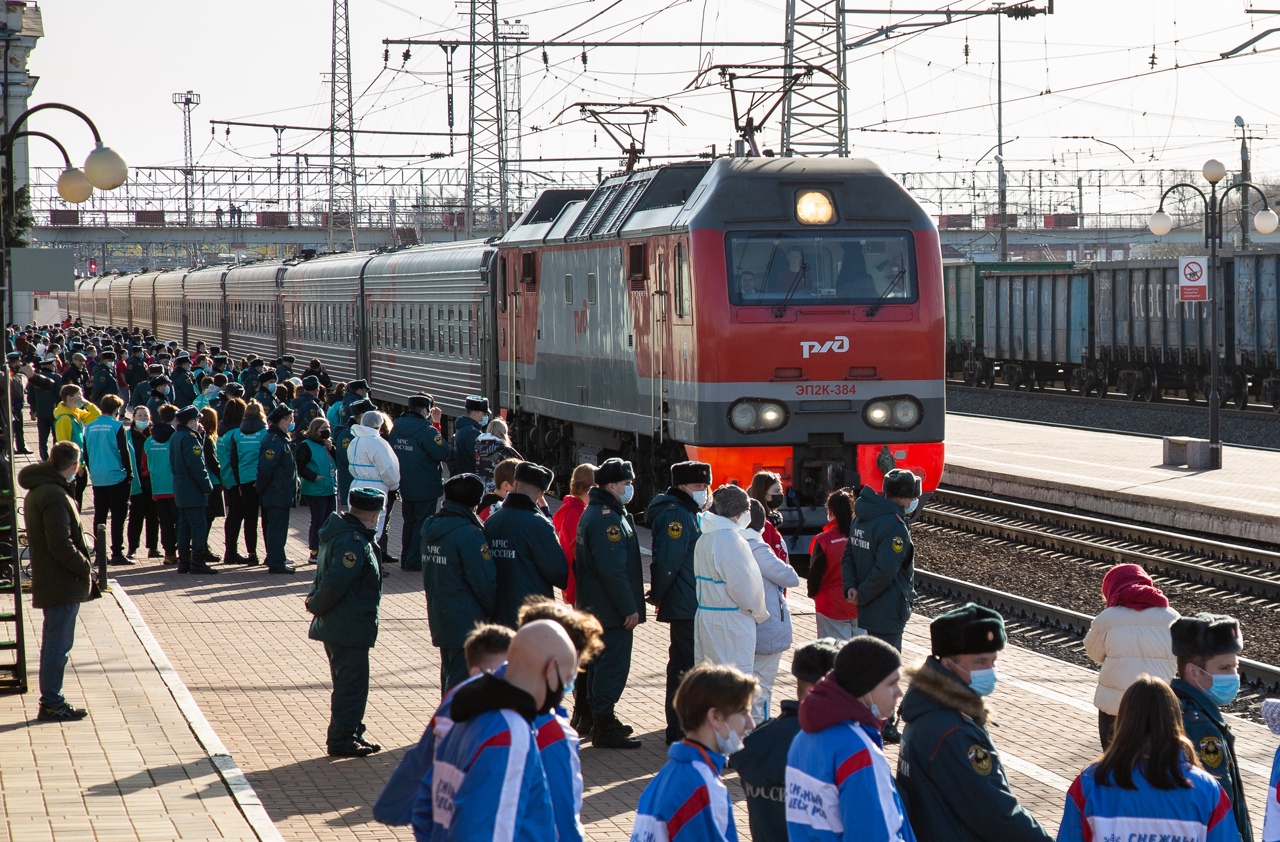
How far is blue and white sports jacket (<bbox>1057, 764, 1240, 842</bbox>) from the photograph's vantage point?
15.0 feet

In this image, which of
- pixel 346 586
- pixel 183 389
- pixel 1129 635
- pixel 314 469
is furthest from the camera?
pixel 183 389

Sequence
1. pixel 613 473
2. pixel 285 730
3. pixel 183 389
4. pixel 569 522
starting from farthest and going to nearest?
pixel 183 389 < pixel 569 522 < pixel 285 730 < pixel 613 473

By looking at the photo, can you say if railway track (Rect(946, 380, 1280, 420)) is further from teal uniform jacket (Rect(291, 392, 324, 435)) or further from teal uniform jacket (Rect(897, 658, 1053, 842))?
teal uniform jacket (Rect(897, 658, 1053, 842))

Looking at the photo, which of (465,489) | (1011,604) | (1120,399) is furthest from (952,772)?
(1120,399)

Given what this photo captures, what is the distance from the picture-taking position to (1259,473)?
70.8ft

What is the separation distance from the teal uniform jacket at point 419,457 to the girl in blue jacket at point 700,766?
411 inches

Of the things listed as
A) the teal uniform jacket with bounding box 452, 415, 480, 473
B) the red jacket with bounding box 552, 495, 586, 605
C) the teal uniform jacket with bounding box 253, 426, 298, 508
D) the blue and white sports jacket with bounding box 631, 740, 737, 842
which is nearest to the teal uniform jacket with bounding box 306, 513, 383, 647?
the red jacket with bounding box 552, 495, 586, 605

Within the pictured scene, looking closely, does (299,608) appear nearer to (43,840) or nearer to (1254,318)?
(43,840)

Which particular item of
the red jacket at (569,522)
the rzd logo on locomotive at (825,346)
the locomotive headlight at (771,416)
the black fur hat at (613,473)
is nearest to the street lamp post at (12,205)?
the red jacket at (569,522)

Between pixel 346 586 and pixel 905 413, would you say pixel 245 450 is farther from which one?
pixel 346 586

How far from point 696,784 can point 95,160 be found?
364 inches

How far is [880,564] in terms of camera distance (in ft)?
29.8

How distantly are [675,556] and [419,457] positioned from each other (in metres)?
6.34

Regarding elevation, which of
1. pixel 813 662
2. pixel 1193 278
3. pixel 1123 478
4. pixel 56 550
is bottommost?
pixel 1123 478
